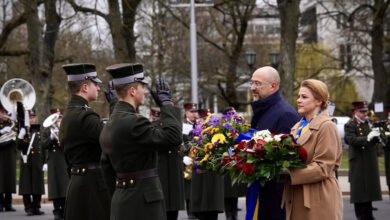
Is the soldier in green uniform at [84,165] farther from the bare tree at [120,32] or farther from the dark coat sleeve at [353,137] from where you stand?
the bare tree at [120,32]

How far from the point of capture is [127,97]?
268 inches

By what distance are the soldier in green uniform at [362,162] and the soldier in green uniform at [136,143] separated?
28.6 ft

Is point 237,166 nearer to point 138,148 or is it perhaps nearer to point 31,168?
point 138,148

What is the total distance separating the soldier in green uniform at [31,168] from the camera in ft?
54.6

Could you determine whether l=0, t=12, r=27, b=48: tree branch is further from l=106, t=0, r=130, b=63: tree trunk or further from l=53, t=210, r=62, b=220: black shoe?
l=53, t=210, r=62, b=220: black shoe

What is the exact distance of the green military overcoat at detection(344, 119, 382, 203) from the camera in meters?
14.9

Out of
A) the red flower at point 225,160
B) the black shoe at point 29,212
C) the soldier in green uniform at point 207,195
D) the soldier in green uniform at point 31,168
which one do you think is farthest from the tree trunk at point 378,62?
the red flower at point 225,160

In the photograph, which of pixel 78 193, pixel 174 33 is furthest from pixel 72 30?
pixel 78 193

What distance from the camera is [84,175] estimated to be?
316 inches

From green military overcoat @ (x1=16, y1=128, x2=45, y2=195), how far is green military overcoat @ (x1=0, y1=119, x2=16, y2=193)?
0.57 m

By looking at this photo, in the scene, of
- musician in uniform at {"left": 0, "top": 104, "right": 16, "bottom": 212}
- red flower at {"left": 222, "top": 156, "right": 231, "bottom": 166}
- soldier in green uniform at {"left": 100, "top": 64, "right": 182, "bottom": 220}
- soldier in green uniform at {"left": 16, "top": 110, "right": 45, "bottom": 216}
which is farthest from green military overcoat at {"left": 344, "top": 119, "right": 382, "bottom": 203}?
soldier in green uniform at {"left": 100, "top": 64, "right": 182, "bottom": 220}

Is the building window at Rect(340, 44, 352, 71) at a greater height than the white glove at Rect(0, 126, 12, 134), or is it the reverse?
the building window at Rect(340, 44, 352, 71)

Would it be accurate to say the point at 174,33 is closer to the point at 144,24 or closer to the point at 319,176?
the point at 144,24

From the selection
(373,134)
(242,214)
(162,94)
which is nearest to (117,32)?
(242,214)
